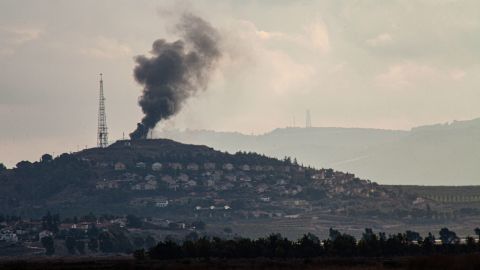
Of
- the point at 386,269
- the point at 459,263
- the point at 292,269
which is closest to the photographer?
the point at 459,263

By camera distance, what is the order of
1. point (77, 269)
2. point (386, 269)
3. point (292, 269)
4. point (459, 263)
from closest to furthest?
point (459, 263) → point (386, 269) → point (292, 269) → point (77, 269)

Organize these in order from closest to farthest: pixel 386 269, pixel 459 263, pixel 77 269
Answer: pixel 459 263 < pixel 386 269 < pixel 77 269

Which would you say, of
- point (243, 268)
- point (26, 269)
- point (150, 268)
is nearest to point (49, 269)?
point (26, 269)

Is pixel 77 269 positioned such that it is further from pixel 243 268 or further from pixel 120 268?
pixel 243 268

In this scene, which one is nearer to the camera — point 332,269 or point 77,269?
point 332,269

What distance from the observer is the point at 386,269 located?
14412 centimetres

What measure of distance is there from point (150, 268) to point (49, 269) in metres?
13.5

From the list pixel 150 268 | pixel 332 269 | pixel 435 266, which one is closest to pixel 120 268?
pixel 150 268

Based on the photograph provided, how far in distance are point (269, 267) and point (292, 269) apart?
8.25 meters

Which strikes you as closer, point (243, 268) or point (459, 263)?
point (459, 263)

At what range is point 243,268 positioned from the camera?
6152 inches

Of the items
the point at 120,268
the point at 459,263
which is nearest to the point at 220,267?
the point at 120,268

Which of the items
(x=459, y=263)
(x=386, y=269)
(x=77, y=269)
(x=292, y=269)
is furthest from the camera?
(x=77, y=269)

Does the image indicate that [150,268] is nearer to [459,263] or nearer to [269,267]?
[269,267]
